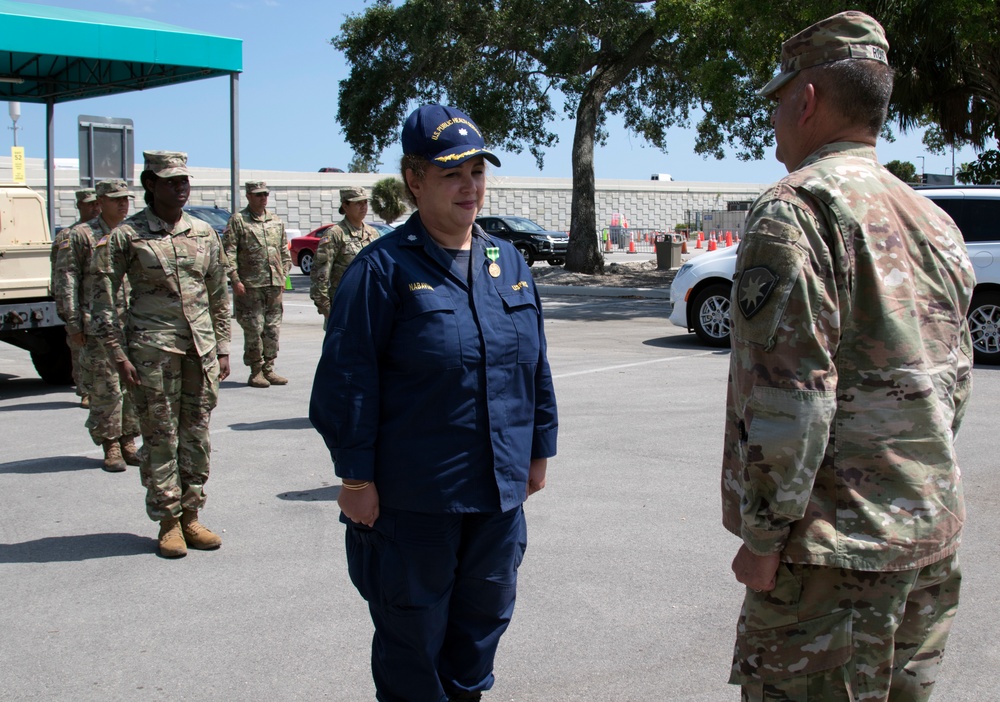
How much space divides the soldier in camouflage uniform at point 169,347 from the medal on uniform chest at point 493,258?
2.70 meters

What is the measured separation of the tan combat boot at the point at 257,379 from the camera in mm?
10977

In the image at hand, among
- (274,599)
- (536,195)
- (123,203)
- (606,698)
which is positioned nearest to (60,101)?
(123,203)

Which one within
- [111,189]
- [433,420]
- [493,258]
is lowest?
[433,420]

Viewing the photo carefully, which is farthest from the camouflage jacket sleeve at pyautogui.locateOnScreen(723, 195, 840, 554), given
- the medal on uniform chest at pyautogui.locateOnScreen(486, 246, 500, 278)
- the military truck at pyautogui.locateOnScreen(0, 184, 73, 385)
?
the military truck at pyautogui.locateOnScreen(0, 184, 73, 385)

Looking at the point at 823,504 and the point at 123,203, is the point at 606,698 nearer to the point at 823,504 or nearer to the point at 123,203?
the point at 823,504

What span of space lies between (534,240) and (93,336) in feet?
81.3

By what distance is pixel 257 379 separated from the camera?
11.1 metres

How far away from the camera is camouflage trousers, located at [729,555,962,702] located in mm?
2266

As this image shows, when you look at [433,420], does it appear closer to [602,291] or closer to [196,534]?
[196,534]

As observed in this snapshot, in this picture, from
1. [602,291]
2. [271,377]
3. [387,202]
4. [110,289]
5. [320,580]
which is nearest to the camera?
[320,580]

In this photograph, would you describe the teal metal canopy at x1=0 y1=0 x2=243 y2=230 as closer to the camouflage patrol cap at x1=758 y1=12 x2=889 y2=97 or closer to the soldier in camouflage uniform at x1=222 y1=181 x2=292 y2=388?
the soldier in camouflage uniform at x1=222 y1=181 x2=292 y2=388

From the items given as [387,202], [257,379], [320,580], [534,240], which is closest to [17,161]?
[257,379]

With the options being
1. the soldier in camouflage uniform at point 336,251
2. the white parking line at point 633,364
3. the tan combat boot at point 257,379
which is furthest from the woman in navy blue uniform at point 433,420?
the tan combat boot at point 257,379

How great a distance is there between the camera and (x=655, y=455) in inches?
289
